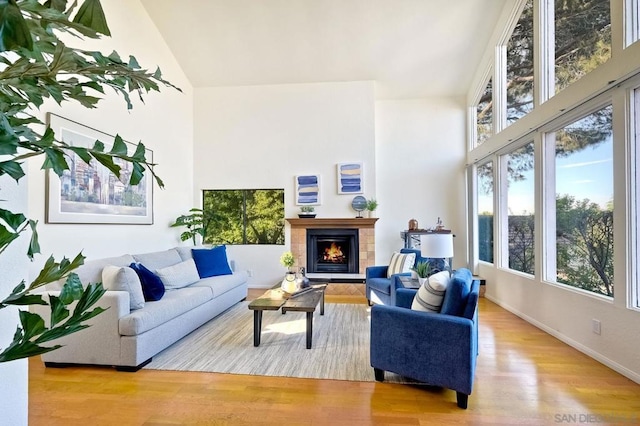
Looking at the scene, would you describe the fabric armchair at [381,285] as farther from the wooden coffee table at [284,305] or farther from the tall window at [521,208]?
the tall window at [521,208]

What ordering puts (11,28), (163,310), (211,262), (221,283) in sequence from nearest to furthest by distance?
(11,28)
(163,310)
(221,283)
(211,262)

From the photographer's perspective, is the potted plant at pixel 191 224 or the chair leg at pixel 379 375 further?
the potted plant at pixel 191 224

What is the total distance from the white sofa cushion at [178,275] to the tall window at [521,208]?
4.45 metres

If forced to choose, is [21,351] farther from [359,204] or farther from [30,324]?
[359,204]

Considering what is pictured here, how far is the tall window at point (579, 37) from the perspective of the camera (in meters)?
3.02

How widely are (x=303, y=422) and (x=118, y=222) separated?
3627mm

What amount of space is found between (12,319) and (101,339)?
172 cm

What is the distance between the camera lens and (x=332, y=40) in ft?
17.7

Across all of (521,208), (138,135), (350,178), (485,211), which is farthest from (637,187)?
(138,135)

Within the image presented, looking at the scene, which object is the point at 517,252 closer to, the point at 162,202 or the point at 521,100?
the point at 521,100

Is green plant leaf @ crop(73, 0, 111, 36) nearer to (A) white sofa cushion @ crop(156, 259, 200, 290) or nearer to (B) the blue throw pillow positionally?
(A) white sofa cushion @ crop(156, 259, 200, 290)

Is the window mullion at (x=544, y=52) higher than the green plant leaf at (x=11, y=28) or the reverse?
higher

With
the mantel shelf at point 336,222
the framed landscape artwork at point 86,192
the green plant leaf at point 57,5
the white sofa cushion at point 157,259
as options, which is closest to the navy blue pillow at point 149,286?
the white sofa cushion at point 157,259

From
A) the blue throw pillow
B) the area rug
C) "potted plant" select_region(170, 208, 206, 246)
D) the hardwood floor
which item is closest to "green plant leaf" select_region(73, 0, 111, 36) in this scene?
the hardwood floor
